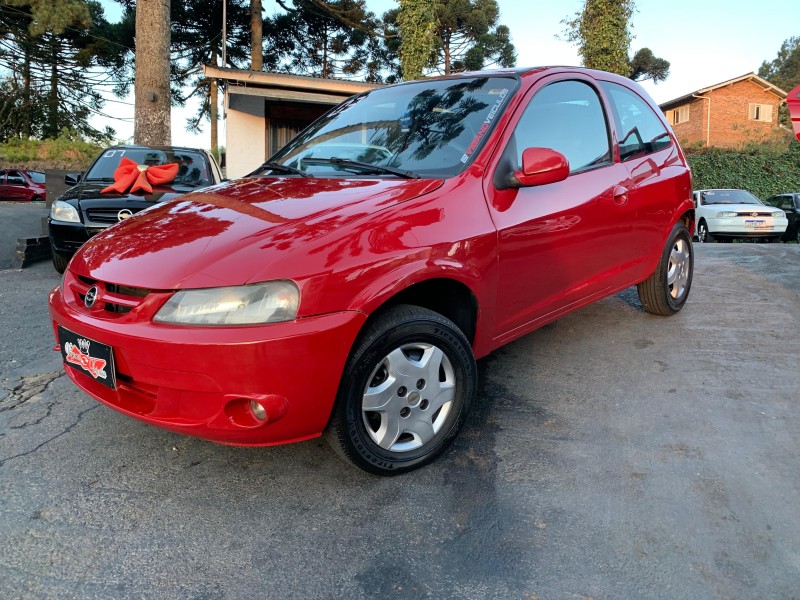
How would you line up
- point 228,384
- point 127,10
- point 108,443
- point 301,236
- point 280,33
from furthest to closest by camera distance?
1. point 280,33
2. point 127,10
3. point 108,443
4. point 301,236
5. point 228,384

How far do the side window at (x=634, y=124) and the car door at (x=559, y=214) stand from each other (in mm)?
180

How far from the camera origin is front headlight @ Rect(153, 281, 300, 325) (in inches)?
81.9

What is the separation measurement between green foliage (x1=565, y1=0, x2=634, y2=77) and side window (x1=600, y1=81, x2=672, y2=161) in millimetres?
18609

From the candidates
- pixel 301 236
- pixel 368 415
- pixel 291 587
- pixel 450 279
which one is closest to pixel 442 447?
pixel 368 415

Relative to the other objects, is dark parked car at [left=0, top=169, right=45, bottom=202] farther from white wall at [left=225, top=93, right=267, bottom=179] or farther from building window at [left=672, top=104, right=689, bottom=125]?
building window at [left=672, top=104, right=689, bottom=125]

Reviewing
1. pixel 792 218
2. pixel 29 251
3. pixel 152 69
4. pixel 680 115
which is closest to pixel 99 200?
pixel 29 251

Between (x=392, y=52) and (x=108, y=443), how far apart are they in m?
26.0

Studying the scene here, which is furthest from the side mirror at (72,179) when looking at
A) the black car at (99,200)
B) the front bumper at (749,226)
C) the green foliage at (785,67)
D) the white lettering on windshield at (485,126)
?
the green foliage at (785,67)

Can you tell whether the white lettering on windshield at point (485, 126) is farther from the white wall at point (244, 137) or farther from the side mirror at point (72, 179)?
the white wall at point (244, 137)

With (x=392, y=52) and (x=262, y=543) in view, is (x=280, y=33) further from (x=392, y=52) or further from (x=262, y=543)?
(x=262, y=543)

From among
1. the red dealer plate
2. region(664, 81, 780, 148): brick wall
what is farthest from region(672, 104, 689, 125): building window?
the red dealer plate

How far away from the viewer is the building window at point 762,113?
3500 cm

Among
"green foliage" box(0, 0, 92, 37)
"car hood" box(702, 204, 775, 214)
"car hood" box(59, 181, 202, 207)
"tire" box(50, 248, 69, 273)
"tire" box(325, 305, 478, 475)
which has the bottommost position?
"tire" box(325, 305, 478, 475)

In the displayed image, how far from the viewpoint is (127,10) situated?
23250 millimetres
